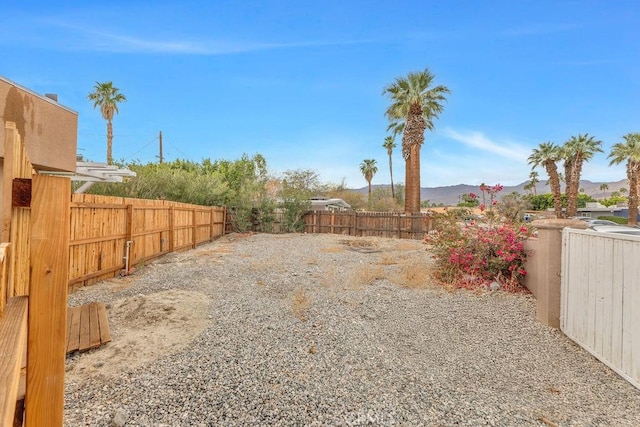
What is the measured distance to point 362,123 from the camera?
921 inches

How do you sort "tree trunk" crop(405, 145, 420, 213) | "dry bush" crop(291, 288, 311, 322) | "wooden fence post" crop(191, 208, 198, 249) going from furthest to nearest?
"tree trunk" crop(405, 145, 420, 213) < "wooden fence post" crop(191, 208, 198, 249) < "dry bush" crop(291, 288, 311, 322)

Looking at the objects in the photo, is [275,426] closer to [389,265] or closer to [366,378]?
[366,378]

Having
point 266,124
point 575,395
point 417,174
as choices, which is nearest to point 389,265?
point 575,395

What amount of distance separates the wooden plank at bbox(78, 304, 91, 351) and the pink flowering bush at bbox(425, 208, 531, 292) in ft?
19.4

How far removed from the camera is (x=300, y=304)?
17.2 ft

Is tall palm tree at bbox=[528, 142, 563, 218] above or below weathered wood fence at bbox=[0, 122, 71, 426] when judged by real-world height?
above

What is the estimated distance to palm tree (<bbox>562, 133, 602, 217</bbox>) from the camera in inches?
1016

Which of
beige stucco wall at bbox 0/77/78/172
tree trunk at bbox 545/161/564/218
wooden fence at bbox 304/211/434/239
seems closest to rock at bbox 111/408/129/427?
beige stucco wall at bbox 0/77/78/172

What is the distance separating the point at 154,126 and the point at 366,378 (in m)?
29.5

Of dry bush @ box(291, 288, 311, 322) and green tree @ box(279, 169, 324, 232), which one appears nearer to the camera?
dry bush @ box(291, 288, 311, 322)

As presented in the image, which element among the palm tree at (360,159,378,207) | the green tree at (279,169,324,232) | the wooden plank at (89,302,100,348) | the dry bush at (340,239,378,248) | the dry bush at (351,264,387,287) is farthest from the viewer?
the palm tree at (360,159,378,207)

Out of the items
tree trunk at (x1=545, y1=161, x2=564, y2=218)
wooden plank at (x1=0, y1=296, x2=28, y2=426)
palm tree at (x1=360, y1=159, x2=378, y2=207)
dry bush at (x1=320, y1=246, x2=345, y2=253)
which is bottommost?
dry bush at (x1=320, y1=246, x2=345, y2=253)

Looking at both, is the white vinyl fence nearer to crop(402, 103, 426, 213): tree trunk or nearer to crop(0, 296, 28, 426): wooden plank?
crop(0, 296, 28, 426): wooden plank

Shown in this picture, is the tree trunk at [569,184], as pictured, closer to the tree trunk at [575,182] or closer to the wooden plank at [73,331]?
the tree trunk at [575,182]
